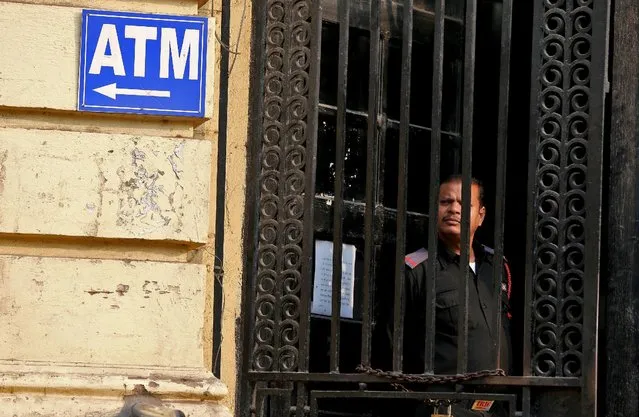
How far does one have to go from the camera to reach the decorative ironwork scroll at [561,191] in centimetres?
525

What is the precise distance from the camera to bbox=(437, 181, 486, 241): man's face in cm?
561

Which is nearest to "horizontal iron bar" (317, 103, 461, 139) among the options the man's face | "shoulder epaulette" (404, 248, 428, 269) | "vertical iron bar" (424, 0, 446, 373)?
the man's face

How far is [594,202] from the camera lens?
5.26 meters

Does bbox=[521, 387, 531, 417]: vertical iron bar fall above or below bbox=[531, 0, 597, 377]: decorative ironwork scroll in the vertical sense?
below

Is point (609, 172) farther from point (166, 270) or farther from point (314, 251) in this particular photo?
point (166, 270)

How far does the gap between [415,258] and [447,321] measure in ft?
0.94

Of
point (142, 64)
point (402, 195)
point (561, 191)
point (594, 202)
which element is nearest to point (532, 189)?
point (561, 191)

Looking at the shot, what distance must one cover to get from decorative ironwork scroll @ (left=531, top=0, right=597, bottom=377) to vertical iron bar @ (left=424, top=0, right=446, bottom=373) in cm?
38

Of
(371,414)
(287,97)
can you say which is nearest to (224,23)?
(287,97)

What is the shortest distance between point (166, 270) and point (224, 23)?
98cm

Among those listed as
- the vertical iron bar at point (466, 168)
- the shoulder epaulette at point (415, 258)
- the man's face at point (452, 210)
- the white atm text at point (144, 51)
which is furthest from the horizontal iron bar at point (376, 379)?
the white atm text at point (144, 51)

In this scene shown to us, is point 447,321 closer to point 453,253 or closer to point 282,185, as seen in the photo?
point 453,253

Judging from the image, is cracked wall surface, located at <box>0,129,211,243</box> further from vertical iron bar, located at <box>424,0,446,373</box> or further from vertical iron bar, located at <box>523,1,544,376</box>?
vertical iron bar, located at <box>523,1,544,376</box>

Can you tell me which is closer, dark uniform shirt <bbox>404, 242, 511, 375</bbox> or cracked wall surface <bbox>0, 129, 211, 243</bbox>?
cracked wall surface <bbox>0, 129, 211, 243</bbox>
